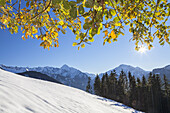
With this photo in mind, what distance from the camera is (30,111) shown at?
2.10 meters

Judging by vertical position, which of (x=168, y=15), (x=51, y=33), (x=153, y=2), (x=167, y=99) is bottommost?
(x=167, y=99)

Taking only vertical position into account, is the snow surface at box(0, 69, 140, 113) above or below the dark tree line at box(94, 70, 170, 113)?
above

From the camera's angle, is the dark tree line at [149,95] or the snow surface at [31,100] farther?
the dark tree line at [149,95]

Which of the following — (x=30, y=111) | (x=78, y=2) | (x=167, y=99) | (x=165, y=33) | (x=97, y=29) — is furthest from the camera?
(x=167, y=99)

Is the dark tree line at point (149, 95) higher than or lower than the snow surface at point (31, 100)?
lower

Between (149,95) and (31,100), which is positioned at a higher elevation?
(31,100)

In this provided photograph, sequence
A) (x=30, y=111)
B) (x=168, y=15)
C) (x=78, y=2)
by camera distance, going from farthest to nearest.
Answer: (x=168, y=15) < (x=30, y=111) < (x=78, y=2)

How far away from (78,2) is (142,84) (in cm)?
4336

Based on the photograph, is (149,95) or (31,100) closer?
(31,100)

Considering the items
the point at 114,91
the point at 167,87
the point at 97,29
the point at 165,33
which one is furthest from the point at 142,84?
the point at 97,29

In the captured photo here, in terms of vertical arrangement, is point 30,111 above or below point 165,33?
below

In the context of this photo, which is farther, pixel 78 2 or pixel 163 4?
pixel 163 4

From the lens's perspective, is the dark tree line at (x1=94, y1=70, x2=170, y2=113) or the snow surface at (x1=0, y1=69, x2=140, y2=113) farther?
the dark tree line at (x1=94, y1=70, x2=170, y2=113)

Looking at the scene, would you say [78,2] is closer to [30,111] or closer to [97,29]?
[97,29]
